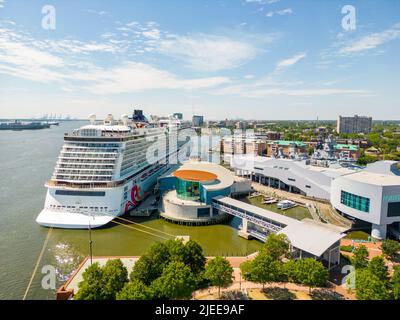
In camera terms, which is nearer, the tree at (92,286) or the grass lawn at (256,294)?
the tree at (92,286)

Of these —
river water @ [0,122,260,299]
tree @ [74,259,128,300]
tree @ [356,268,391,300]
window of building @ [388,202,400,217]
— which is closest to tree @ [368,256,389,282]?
tree @ [356,268,391,300]

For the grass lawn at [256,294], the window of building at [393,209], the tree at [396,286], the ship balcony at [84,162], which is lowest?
the grass lawn at [256,294]

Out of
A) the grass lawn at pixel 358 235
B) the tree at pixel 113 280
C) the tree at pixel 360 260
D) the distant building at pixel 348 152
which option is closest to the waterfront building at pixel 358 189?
the grass lawn at pixel 358 235

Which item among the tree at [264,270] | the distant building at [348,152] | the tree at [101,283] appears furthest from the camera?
the distant building at [348,152]

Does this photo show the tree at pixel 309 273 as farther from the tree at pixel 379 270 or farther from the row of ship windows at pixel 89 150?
the row of ship windows at pixel 89 150

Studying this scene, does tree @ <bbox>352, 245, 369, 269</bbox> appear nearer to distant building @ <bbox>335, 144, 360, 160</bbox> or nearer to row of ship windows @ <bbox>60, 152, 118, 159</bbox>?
row of ship windows @ <bbox>60, 152, 118, 159</bbox>
